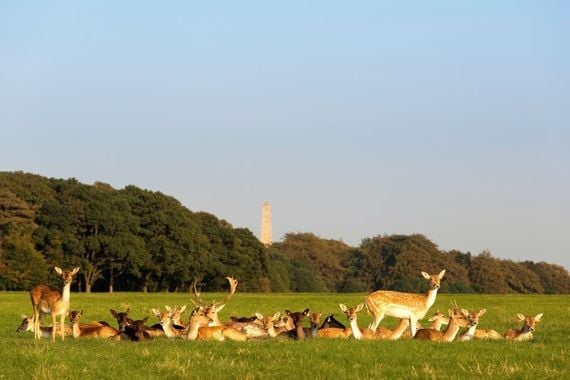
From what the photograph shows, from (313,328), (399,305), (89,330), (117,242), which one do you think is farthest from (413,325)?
(117,242)

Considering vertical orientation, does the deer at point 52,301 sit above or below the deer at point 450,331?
above

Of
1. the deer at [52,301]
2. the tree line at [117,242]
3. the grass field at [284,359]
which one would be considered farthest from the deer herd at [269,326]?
the tree line at [117,242]

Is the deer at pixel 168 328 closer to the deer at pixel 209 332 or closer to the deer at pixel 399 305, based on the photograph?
the deer at pixel 209 332

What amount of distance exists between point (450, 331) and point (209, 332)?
445cm

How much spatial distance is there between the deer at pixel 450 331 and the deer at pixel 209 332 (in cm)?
329

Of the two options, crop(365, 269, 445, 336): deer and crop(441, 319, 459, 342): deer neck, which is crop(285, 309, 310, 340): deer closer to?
crop(365, 269, 445, 336): deer

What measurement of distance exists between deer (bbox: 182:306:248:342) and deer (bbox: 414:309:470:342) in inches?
130

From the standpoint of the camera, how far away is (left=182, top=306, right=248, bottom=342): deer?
60.5ft

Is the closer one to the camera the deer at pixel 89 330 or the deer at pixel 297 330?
the deer at pixel 297 330

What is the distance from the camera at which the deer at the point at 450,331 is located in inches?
725

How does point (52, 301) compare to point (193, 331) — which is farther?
point (52, 301)

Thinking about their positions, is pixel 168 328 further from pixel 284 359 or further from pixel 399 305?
pixel 284 359

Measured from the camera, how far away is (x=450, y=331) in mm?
18625

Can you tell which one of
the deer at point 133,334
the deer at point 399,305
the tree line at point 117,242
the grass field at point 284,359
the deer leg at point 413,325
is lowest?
the grass field at point 284,359
